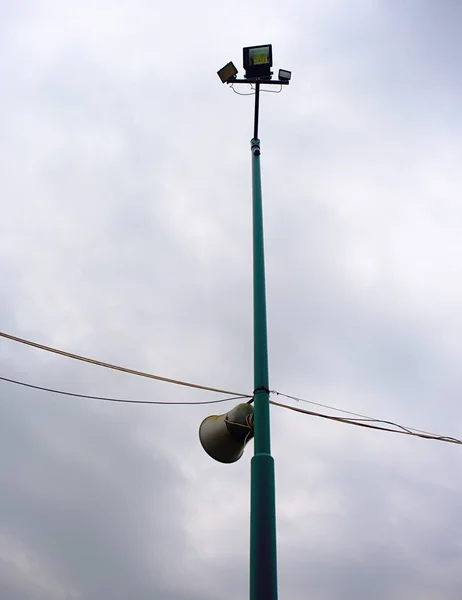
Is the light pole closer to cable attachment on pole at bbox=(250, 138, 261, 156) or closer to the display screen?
cable attachment on pole at bbox=(250, 138, 261, 156)

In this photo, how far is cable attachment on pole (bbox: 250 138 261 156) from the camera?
7.89 metres

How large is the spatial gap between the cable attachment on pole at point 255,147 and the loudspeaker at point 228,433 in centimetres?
401

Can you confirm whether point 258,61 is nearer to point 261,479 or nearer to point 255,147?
point 255,147

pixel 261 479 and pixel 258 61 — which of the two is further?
pixel 258 61

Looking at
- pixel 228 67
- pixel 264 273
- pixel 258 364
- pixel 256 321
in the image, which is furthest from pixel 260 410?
pixel 228 67

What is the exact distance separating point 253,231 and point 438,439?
4.25 m

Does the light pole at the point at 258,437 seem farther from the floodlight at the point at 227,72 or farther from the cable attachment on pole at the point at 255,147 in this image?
the floodlight at the point at 227,72

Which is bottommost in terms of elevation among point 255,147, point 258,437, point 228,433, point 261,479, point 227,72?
point 261,479

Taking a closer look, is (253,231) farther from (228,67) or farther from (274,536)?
(274,536)

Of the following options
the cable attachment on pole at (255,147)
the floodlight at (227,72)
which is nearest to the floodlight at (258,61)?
the floodlight at (227,72)

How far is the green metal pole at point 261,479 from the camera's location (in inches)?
165

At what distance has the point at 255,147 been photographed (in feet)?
26.2

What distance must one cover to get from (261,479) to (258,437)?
0.42m

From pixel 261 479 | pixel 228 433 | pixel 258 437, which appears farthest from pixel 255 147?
pixel 261 479
